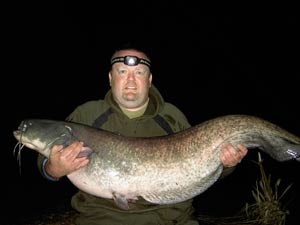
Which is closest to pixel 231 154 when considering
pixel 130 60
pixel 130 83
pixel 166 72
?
pixel 130 83

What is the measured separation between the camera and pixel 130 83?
371cm

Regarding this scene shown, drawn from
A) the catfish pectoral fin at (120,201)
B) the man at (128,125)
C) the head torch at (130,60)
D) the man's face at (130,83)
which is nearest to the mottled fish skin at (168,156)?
the catfish pectoral fin at (120,201)

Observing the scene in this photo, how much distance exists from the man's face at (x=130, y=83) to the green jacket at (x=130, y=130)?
0.13m

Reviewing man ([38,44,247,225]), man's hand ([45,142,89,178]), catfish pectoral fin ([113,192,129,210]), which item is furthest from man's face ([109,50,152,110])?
catfish pectoral fin ([113,192,129,210])

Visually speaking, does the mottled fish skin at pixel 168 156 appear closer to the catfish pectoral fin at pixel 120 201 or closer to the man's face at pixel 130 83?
the catfish pectoral fin at pixel 120 201

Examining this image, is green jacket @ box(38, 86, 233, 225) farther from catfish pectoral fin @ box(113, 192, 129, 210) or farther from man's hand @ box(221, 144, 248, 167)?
man's hand @ box(221, 144, 248, 167)

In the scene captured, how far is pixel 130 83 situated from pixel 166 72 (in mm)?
41858

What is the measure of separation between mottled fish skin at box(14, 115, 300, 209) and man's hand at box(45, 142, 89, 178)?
3.5 inches

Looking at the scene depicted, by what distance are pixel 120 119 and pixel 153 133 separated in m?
0.40

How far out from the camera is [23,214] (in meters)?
7.25

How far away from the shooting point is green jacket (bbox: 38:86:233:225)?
10.7 ft

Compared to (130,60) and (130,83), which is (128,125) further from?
(130,60)

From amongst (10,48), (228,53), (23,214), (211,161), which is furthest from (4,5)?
(211,161)

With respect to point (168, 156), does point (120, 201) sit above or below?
below
